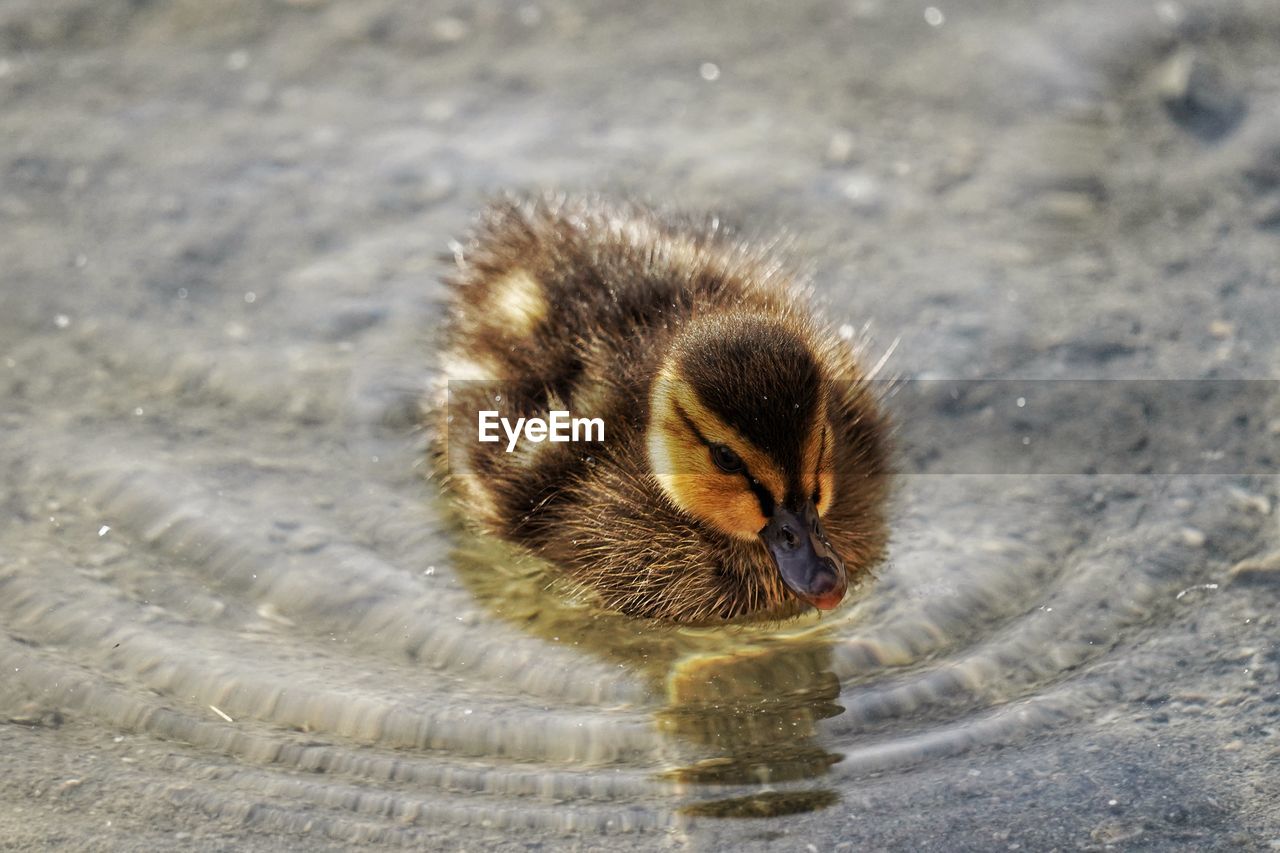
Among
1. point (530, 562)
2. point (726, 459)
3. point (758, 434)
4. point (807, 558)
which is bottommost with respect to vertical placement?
point (530, 562)

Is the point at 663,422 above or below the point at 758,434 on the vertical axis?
below

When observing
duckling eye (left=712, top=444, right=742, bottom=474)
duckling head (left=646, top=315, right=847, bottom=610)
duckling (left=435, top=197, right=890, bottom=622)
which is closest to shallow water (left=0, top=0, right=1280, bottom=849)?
duckling (left=435, top=197, right=890, bottom=622)

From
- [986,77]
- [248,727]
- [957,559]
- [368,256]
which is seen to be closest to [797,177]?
[986,77]

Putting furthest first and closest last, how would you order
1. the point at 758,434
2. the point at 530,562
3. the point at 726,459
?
the point at 530,562
the point at 726,459
the point at 758,434

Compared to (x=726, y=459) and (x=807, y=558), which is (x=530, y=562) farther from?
(x=807, y=558)

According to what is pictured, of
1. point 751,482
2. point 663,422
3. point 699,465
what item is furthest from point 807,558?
point 663,422

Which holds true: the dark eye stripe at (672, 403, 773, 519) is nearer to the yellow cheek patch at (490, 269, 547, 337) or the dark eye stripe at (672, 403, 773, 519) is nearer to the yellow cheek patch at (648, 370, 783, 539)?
the yellow cheek patch at (648, 370, 783, 539)

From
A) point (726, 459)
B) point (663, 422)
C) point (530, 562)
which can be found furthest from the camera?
point (530, 562)

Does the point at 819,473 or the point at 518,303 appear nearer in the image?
the point at 819,473
